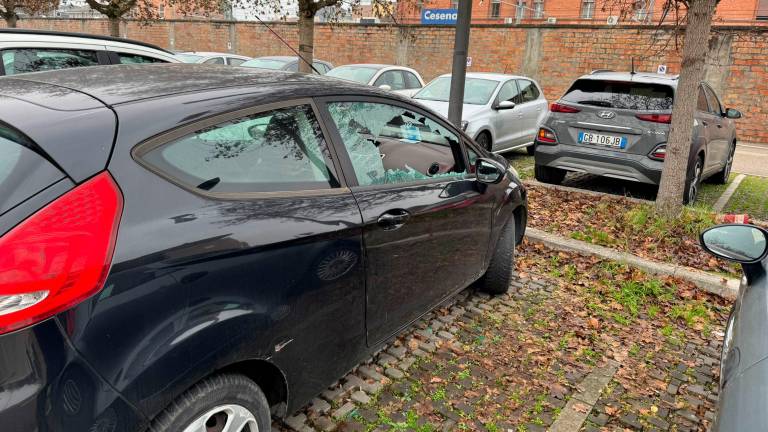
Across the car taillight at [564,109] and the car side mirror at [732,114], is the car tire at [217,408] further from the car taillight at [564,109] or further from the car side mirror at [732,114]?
Result: the car side mirror at [732,114]

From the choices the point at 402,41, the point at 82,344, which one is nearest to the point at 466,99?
the point at 82,344

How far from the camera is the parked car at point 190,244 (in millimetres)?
1419

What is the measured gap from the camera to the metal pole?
591 cm

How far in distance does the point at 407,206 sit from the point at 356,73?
29.9 ft

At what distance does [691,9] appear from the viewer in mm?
5344

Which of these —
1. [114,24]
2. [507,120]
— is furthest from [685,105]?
[114,24]

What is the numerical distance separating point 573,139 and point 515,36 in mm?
13940

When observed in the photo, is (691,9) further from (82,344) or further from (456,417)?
(82,344)

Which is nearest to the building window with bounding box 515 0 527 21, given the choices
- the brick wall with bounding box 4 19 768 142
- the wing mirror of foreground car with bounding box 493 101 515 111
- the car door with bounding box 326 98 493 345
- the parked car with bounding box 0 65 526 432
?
the brick wall with bounding box 4 19 768 142

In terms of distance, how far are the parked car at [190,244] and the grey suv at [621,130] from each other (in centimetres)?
457

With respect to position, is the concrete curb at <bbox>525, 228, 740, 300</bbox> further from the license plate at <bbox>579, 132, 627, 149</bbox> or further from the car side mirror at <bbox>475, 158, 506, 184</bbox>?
the car side mirror at <bbox>475, 158, 506, 184</bbox>

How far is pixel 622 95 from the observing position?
669 centimetres

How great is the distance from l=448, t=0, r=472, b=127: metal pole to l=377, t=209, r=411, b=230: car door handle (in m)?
3.70

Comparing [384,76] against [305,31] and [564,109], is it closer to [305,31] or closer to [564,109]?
[305,31]
